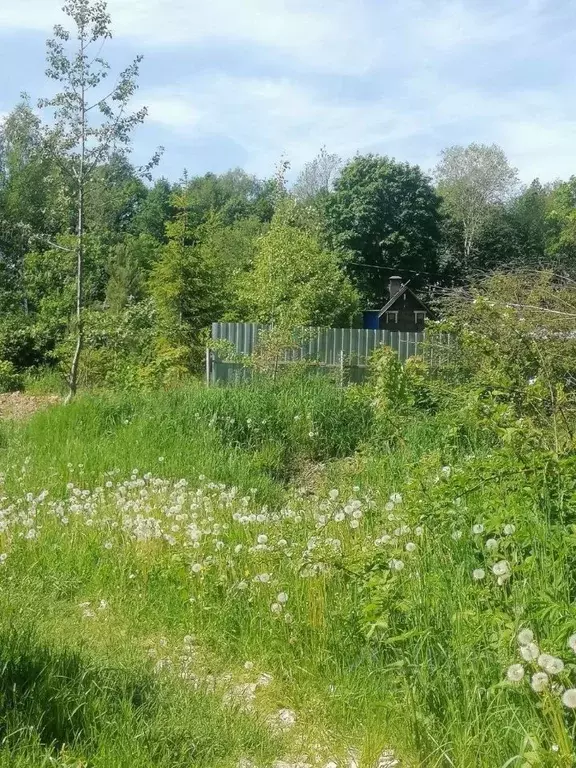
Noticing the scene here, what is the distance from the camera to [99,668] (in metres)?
3.23

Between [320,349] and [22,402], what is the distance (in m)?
6.26

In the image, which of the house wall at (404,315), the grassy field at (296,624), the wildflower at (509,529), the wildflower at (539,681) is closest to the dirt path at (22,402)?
the grassy field at (296,624)

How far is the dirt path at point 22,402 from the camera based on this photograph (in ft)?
48.0

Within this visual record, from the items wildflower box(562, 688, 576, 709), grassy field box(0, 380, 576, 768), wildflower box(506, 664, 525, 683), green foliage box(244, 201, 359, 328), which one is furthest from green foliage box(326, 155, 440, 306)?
wildflower box(562, 688, 576, 709)

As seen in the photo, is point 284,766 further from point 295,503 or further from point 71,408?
point 71,408

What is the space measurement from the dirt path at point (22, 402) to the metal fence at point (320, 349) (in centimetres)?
318

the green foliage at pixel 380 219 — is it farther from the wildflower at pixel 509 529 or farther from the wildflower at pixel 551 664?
the wildflower at pixel 551 664

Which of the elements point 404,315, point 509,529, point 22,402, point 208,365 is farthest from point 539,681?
point 404,315

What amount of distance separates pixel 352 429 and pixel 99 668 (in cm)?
640

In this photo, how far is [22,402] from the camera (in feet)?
54.0

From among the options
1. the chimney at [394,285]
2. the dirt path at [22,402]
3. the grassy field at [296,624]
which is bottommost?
the dirt path at [22,402]

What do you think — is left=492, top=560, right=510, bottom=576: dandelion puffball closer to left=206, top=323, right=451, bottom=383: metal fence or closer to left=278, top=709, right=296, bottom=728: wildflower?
left=278, top=709, right=296, bottom=728: wildflower

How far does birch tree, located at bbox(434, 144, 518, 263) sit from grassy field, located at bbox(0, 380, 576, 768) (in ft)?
148

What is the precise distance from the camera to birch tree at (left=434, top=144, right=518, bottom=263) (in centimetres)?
4909
